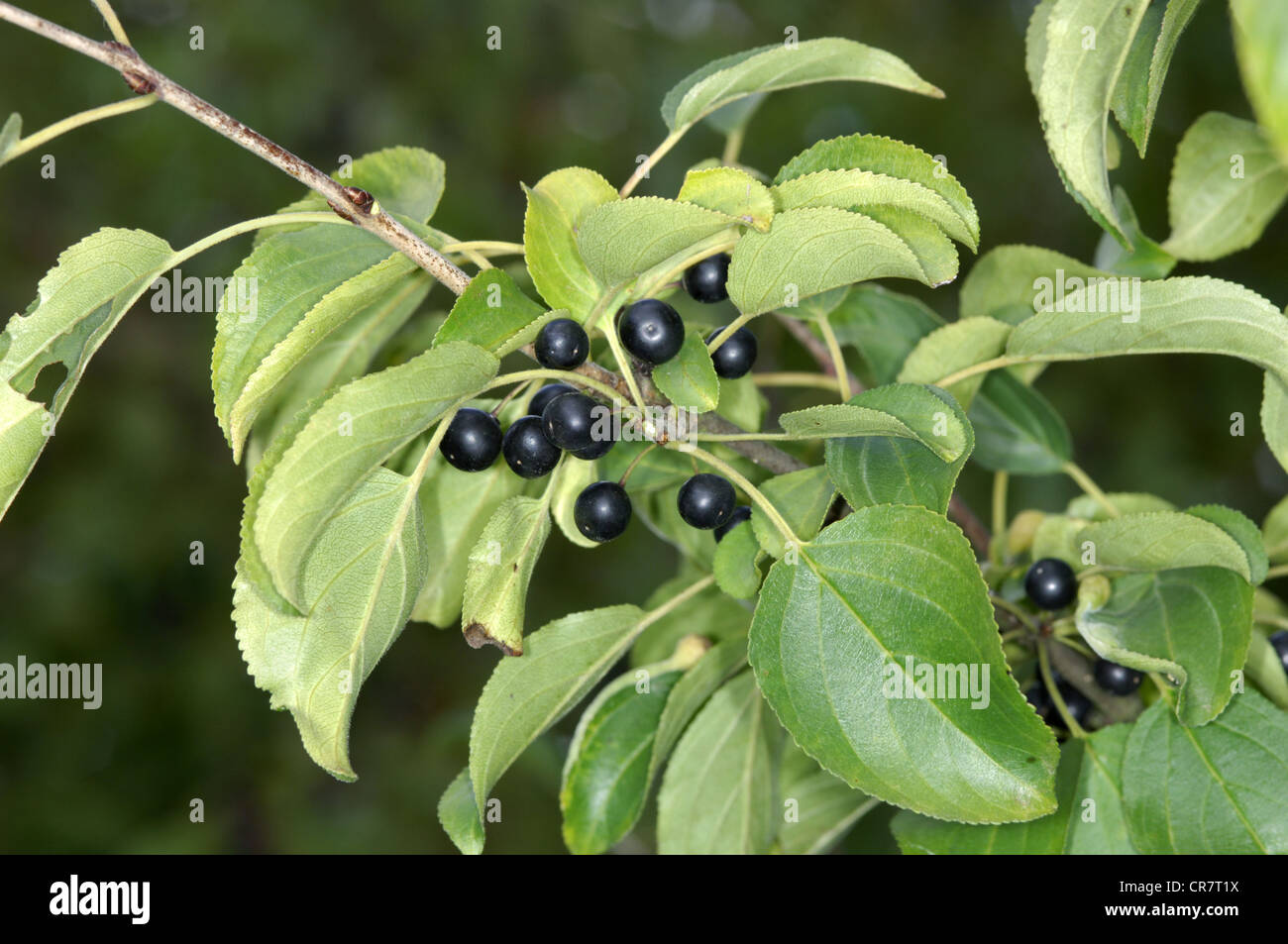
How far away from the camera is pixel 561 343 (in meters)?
1.18

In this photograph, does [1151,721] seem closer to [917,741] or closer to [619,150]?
[917,741]

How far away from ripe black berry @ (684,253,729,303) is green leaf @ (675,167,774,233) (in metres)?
0.23

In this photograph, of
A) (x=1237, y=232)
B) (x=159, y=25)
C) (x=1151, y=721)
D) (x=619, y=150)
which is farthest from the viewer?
(x=619, y=150)

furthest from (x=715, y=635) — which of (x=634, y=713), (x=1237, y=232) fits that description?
(x=1237, y=232)

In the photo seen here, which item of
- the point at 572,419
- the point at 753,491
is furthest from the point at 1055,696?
the point at 572,419

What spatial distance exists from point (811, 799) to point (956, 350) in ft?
2.36

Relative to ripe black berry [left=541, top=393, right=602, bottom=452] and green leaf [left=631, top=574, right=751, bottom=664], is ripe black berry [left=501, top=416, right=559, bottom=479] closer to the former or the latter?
ripe black berry [left=541, top=393, right=602, bottom=452]

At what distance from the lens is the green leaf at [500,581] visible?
1.22 metres

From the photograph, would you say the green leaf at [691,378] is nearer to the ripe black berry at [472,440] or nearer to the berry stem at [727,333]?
the berry stem at [727,333]

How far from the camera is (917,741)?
1.13 metres
